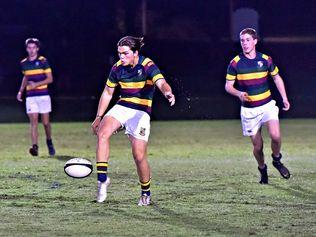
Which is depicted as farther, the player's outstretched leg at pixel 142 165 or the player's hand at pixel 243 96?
the player's hand at pixel 243 96

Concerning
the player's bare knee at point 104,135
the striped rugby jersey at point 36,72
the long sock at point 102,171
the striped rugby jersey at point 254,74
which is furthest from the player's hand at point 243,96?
the striped rugby jersey at point 36,72

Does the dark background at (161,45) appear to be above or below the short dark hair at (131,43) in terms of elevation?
below

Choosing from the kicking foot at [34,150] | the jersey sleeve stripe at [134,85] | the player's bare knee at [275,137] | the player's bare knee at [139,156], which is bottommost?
the kicking foot at [34,150]

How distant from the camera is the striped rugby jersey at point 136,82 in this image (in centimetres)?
1051

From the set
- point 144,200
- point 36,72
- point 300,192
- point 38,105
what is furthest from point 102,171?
point 36,72

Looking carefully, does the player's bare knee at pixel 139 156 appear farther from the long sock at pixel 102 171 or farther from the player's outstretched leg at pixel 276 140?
the player's outstretched leg at pixel 276 140

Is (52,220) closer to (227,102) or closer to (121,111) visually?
(121,111)

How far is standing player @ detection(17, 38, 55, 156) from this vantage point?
16.7 metres

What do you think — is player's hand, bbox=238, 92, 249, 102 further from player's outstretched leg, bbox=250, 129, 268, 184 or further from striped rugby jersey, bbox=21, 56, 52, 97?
striped rugby jersey, bbox=21, 56, 52, 97

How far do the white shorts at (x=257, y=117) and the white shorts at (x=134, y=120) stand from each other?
2165 mm

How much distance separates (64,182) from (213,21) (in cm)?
1298

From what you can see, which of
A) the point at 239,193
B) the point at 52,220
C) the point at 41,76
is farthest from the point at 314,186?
the point at 41,76

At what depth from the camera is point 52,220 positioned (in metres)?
9.41

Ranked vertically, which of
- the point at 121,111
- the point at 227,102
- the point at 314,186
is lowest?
the point at 227,102
